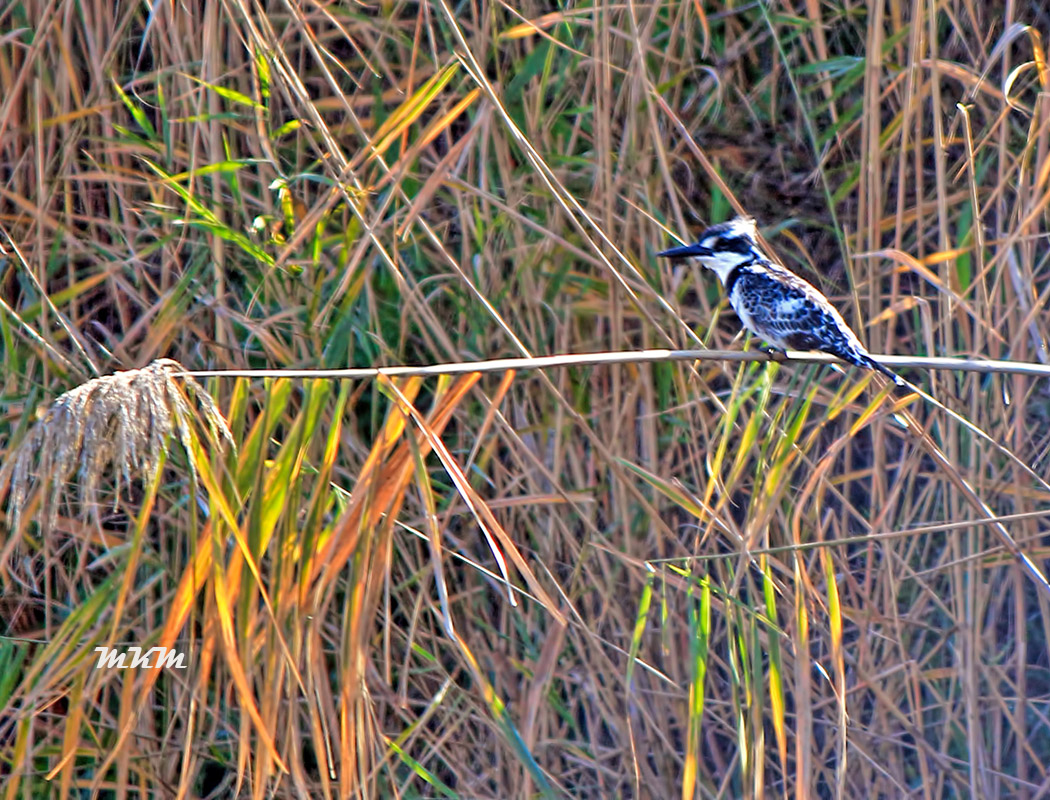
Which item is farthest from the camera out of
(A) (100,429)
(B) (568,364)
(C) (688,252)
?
(C) (688,252)

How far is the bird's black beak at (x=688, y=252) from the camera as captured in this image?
2.01 m

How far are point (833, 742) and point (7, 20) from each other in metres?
1.94

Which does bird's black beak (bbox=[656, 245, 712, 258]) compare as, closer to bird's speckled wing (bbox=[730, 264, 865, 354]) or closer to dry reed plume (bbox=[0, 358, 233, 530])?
bird's speckled wing (bbox=[730, 264, 865, 354])

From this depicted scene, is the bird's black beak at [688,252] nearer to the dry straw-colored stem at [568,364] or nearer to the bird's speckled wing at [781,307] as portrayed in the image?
the bird's speckled wing at [781,307]

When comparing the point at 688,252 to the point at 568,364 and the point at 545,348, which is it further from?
the point at 568,364

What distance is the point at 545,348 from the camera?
209cm

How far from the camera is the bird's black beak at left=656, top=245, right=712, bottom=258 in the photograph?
201 centimetres

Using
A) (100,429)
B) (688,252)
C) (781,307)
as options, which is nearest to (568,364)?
(100,429)

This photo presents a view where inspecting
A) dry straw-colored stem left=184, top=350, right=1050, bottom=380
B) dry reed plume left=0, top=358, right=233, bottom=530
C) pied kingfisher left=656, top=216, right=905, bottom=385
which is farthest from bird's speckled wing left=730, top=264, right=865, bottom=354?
dry reed plume left=0, top=358, right=233, bottom=530

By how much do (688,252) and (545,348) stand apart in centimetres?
28

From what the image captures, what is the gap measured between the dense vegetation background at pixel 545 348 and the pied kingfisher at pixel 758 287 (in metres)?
0.09

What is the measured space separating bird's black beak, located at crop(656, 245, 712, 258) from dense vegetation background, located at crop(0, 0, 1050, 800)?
0.08m

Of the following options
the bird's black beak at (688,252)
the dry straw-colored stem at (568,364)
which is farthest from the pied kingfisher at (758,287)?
the dry straw-colored stem at (568,364)

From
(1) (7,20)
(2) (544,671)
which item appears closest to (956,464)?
(2) (544,671)
